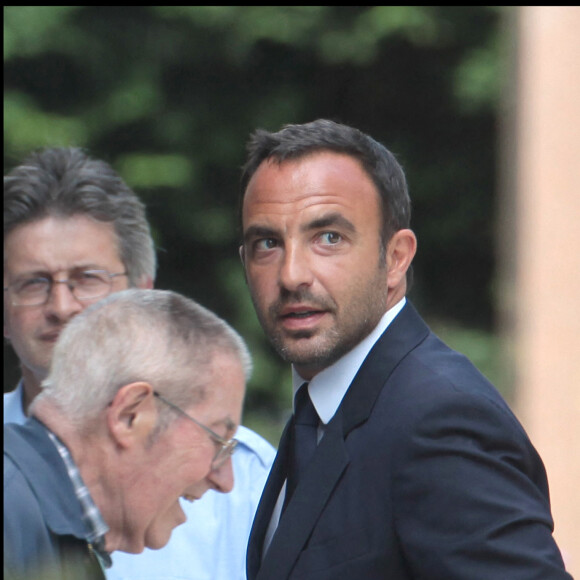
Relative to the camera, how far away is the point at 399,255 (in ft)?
5.53

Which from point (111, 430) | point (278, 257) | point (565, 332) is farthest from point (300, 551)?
point (565, 332)

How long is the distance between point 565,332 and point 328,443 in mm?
1167

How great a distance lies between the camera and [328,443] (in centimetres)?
155

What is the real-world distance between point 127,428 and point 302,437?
0.30 meters

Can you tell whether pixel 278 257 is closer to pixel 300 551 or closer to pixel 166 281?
pixel 300 551

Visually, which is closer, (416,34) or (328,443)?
(328,443)

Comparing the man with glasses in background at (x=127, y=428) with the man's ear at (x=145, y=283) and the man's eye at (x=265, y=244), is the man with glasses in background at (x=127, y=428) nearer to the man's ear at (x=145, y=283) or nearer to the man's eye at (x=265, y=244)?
the man's eye at (x=265, y=244)

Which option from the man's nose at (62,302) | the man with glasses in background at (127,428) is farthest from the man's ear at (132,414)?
the man's nose at (62,302)

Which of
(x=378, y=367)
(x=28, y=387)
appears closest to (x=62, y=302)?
(x=28, y=387)

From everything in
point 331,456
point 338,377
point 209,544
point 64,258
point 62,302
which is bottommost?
point 209,544

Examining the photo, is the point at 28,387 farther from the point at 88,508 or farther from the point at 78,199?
the point at 88,508

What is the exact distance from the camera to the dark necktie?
160cm

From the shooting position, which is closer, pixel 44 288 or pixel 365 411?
pixel 365 411

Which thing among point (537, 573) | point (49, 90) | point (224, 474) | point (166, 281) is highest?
point (49, 90)
